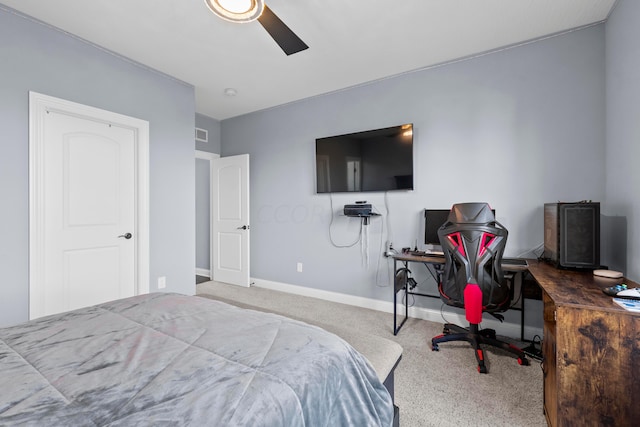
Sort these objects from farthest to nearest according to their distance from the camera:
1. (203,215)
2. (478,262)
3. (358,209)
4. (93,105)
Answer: (203,215) → (358,209) → (93,105) → (478,262)

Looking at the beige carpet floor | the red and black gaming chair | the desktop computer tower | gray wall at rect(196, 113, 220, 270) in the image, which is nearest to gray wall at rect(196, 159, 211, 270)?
gray wall at rect(196, 113, 220, 270)

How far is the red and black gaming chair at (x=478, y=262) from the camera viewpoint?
2.05 meters

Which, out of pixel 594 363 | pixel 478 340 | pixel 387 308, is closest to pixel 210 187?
pixel 387 308

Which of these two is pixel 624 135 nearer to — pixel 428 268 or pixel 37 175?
pixel 428 268

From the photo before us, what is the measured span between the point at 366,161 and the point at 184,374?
291cm

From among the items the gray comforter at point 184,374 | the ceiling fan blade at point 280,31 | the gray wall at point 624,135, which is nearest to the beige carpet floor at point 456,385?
the gray comforter at point 184,374

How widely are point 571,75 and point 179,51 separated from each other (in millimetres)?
3522

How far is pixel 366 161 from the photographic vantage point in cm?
335

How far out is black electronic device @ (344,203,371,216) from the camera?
10.6 ft

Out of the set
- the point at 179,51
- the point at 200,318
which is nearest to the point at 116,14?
the point at 179,51

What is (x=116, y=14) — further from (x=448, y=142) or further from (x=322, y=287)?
(x=322, y=287)

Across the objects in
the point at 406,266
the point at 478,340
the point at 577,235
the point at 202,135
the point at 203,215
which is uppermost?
the point at 202,135

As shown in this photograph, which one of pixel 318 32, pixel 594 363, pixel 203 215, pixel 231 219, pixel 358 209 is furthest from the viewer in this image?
pixel 203 215

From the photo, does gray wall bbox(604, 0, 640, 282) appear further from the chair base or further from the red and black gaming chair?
the chair base
